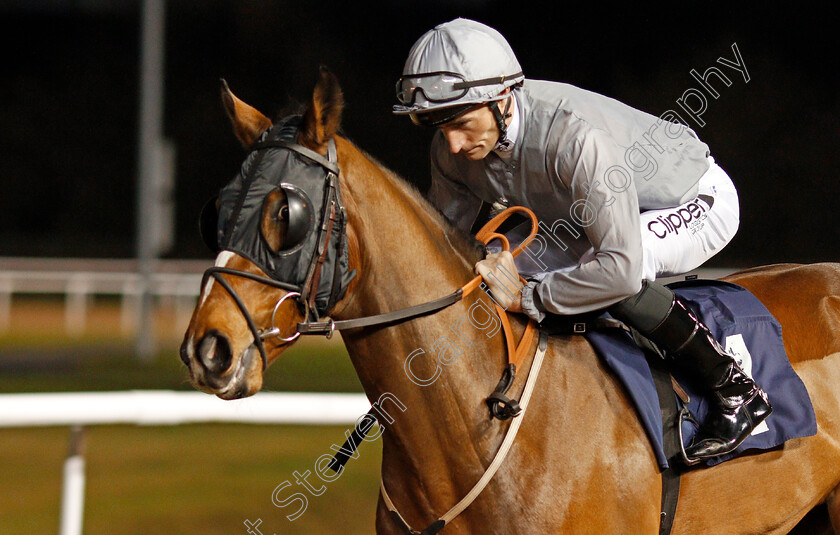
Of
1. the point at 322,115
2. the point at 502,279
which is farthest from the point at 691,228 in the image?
the point at 322,115

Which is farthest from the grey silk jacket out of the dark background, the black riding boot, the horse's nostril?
the dark background

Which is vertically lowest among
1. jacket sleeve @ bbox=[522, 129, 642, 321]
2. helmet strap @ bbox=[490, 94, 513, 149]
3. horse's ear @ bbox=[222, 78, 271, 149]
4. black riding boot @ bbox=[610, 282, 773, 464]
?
black riding boot @ bbox=[610, 282, 773, 464]

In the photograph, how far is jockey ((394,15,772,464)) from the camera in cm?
210

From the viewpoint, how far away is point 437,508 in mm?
2070

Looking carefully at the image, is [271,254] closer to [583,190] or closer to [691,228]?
[583,190]

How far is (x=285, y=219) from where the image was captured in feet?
5.94

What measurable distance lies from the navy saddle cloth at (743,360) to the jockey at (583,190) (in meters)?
0.07

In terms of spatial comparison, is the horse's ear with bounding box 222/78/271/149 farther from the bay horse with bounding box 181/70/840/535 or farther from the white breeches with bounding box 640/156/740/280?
the white breeches with bounding box 640/156/740/280

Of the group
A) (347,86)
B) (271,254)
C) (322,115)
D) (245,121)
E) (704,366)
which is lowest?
(704,366)

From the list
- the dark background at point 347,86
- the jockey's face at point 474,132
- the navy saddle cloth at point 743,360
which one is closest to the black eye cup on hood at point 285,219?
the jockey's face at point 474,132

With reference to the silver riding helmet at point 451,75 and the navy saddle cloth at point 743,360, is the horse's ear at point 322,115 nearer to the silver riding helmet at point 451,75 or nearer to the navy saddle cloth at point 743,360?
the silver riding helmet at point 451,75

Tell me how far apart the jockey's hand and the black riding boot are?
0.27 meters

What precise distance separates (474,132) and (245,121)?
56 centimetres

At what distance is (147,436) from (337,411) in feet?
11.1
